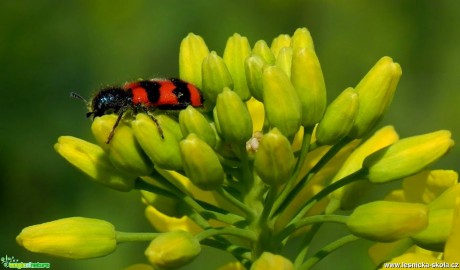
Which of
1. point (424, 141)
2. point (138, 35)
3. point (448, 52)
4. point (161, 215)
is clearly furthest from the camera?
point (138, 35)

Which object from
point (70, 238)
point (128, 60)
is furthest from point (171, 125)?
point (128, 60)

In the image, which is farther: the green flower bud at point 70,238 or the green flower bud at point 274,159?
the green flower bud at point 70,238

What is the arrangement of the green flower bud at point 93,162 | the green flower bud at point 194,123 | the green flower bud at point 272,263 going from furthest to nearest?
the green flower bud at point 93,162 → the green flower bud at point 194,123 → the green flower bud at point 272,263

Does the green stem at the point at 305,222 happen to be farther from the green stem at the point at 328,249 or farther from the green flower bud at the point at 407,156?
the green flower bud at the point at 407,156

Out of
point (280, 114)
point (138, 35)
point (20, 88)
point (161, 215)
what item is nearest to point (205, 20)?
point (138, 35)

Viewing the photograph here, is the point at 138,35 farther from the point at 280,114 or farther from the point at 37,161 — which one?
the point at 280,114

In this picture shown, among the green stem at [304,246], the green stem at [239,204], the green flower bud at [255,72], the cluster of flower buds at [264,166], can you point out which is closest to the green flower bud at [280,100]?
the cluster of flower buds at [264,166]

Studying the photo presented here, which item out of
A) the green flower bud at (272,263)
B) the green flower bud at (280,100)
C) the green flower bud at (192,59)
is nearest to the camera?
the green flower bud at (272,263)

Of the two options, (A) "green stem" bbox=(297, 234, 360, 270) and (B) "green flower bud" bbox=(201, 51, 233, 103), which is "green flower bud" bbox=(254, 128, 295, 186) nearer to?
(A) "green stem" bbox=(297, 234, 360, 270)
